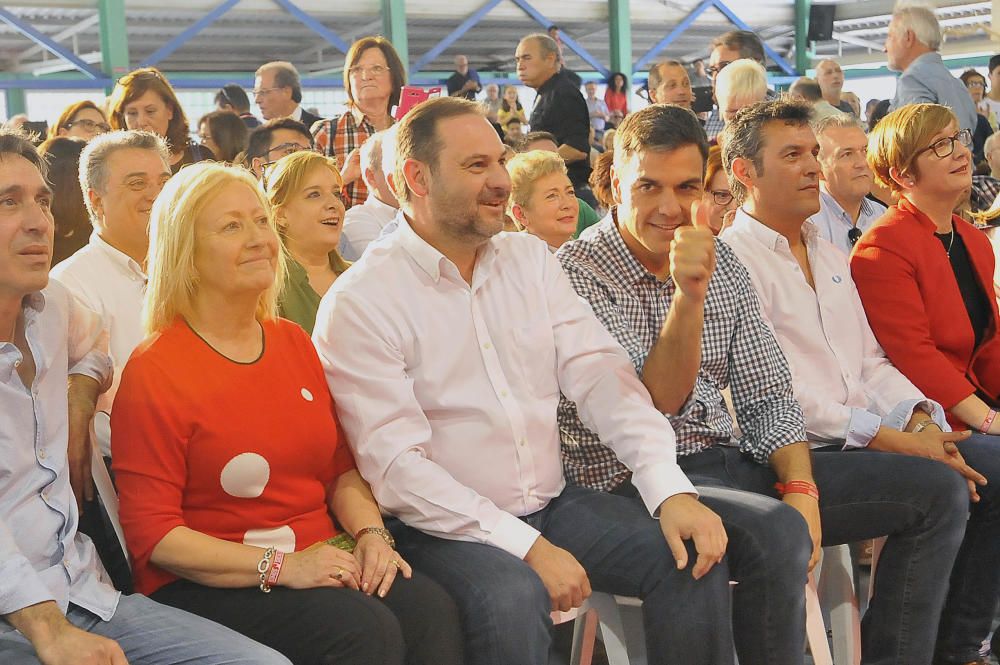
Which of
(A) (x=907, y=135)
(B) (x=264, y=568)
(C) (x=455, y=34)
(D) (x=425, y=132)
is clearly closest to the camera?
(B) (x=264, y=568)

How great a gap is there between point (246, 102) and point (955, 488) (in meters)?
5.10

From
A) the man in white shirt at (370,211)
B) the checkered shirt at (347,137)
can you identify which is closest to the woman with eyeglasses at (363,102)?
the checkered shirt at (347,137)

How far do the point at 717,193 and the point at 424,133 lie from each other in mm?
1599

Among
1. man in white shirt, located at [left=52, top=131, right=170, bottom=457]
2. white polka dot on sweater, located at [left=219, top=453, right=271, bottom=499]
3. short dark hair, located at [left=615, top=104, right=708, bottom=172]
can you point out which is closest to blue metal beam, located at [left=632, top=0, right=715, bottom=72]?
short dark hair, located at [left=615, top=104, right=708, bottom=172]

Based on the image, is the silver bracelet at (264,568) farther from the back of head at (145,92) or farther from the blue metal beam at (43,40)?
the blue metal beam at (43,40)

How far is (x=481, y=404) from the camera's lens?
7.48 feet

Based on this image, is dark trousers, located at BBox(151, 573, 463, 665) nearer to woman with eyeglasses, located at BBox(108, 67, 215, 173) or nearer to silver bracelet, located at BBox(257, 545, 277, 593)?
silver bracelet, located at BBox(257, 545, 277, 593)

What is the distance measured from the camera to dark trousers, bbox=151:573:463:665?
1.85 m

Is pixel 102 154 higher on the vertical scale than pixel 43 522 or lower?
higher

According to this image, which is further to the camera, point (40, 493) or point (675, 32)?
point (675, 32)

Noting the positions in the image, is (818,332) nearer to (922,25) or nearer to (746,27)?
(922,25)

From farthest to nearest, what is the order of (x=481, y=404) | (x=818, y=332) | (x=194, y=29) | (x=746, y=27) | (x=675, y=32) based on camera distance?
(x=746, y=27) < (x=675, y=32) < (x=194, y=29) < (x=818, y=332) < (x=481, y=404)

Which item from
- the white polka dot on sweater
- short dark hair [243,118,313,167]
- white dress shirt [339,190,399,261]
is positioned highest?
short dark hair [243,118,313,167]

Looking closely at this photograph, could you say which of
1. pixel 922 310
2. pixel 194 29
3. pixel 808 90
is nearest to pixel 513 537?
pixel 922 310
